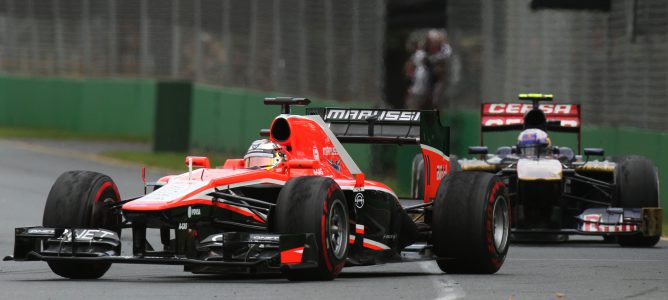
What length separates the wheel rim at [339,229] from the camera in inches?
518

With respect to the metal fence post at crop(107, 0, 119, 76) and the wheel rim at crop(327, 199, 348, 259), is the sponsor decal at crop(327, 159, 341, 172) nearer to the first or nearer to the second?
the wheel rim at crop(327, 199, 348, 259)

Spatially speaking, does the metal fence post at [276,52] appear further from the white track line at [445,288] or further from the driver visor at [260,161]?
the driver visor at [260,161]

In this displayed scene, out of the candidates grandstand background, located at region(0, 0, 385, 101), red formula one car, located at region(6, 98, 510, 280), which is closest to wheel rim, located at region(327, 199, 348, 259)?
red formula one car, located at region(6, 98, 510, 280)

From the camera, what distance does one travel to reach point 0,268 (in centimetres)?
1491

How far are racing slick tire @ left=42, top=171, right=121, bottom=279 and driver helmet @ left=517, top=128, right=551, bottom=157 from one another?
7.31 meters

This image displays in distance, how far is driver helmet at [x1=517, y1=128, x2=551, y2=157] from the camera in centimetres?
1970

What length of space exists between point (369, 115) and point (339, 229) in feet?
8.09

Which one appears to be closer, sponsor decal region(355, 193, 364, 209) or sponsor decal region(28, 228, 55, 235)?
sponsor decal region(28, 228, 55, 235)

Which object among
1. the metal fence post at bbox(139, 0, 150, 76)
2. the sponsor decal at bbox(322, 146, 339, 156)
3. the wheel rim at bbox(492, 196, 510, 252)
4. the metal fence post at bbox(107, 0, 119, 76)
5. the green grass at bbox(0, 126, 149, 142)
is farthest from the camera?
the metal fence post at bbox(107, 0, 119, 76)

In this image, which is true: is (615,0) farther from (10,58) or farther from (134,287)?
(10,58)

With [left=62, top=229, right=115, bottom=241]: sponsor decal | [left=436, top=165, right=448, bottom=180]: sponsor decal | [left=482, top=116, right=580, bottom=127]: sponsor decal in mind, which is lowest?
[left=62, top=229, right=115, bottom=241]: sponsor decal

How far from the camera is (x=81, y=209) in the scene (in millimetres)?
13125

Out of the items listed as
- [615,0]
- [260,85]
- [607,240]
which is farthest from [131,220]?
[260,85]

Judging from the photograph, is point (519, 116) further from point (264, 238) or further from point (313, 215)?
point (264, 238)
